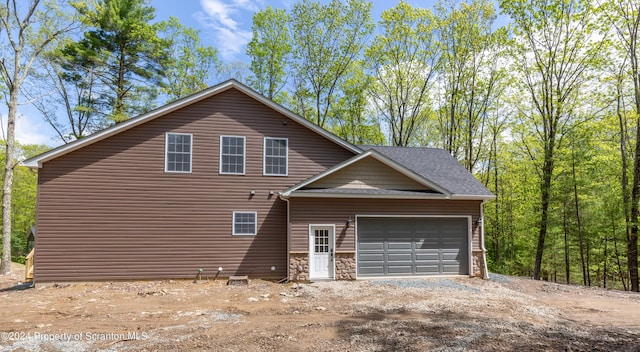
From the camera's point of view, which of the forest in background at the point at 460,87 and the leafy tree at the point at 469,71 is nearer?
the forest in background at the point at 460,87

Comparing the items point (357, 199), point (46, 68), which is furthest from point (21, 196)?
point (357, 199)

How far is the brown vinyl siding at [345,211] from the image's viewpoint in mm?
11680

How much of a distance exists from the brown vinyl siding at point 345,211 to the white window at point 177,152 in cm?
399

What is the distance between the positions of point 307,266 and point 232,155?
15.4 feet

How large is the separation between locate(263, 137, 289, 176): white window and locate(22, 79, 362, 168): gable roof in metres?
1.09

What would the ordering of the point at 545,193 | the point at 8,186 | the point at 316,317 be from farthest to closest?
→ the point at 545,193 → the point at 8,186 → the point at 316,317

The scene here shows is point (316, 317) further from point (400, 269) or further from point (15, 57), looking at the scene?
point (15, 57)

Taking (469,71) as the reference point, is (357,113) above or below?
below

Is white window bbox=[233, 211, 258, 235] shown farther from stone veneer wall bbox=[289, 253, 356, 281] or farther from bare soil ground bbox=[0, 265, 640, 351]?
bare soil ground bbox=[0, 265, 640, 351]

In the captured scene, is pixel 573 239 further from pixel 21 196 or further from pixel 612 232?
pixel 21 196

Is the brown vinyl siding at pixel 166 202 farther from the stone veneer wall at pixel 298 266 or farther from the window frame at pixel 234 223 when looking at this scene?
the stone veneer wall at pixel 298 266

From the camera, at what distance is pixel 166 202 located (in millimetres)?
11828

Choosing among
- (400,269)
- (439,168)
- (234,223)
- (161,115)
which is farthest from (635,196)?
(161,115)

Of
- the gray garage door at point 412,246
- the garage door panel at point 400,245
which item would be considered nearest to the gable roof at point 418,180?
the gray garage door at point 412,246
